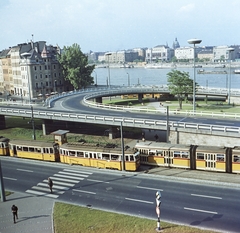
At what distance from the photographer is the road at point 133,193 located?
79.4 ft

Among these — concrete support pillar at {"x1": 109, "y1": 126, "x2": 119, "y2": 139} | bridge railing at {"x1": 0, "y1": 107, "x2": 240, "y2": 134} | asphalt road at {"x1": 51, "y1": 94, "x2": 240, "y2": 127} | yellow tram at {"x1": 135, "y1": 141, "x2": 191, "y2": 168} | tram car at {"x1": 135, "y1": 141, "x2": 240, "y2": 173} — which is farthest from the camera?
concrete support pillar at {"x1": 109, "y1": 126, "x2": 119, "y2": 139}

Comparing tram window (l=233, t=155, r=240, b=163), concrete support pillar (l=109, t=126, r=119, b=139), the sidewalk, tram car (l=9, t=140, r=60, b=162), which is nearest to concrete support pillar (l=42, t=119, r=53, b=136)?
concrete support pillar (l=109, t=126, r=119, b=139)

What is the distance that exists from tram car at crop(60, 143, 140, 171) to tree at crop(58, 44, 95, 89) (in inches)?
2615

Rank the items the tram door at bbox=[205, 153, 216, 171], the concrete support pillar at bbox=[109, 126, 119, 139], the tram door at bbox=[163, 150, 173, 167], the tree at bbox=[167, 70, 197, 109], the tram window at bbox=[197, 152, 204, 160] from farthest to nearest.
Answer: the tree at bbox=[167, 70, 197, 109], the concrete support pillar at bbox=[109, 126, 119, 139], the tram door at bbox=[163, 150, 173, 167], the tram window at bbox=[197, 152, 204, 160], the tram door at bbox=[205, 153, 216, 171]

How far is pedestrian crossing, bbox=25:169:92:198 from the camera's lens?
101 feet

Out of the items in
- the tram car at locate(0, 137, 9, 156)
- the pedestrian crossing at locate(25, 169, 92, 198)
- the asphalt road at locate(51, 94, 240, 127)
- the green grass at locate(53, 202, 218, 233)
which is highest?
the asphalt road at locate(51, 94, 240, 127)

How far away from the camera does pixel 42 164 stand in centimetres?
4000

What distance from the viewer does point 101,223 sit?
23.6m

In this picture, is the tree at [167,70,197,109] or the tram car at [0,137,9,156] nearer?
the tram car at [0,137,9,156]

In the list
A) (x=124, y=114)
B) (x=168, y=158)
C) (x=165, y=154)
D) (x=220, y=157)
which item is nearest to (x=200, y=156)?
(x=220, y=157)

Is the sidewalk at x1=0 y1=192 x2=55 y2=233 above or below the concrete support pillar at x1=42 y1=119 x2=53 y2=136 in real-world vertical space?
below

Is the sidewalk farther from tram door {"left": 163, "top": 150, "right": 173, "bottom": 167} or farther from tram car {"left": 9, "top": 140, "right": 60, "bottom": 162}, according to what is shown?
tram door {"left": 163, "top": 150, "right": 173, "bottom": 167}

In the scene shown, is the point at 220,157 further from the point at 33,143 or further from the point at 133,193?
the point at 33,143

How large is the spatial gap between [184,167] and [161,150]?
3.18 m
